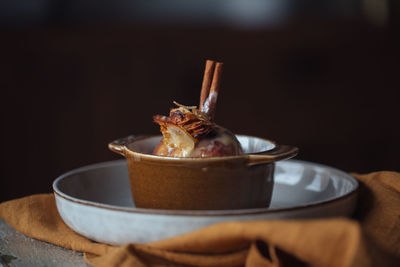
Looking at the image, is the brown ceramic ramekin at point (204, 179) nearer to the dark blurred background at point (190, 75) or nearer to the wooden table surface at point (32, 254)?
the wooden table surface at point (32, 254)

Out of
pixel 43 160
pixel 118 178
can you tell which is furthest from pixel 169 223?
pixel 43 160

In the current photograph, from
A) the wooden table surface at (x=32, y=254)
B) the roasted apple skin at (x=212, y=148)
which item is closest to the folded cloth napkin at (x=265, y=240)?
the wooden table surface at (x=32, y=254)

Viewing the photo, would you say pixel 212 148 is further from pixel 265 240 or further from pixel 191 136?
pixel 265 240

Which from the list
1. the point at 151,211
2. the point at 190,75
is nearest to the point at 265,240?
the point at 151,211

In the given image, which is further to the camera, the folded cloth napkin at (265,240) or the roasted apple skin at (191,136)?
the roasted apple skin at (191,136)

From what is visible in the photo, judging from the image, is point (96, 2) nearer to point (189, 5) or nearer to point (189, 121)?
point (189, 5)

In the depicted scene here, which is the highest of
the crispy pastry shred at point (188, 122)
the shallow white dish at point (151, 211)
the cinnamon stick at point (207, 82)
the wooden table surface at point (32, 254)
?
the cinnamon stick at point (207, 82)

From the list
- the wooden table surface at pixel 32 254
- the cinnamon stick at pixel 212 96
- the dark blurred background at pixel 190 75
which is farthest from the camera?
the dark blurred background at pixel 190 75
